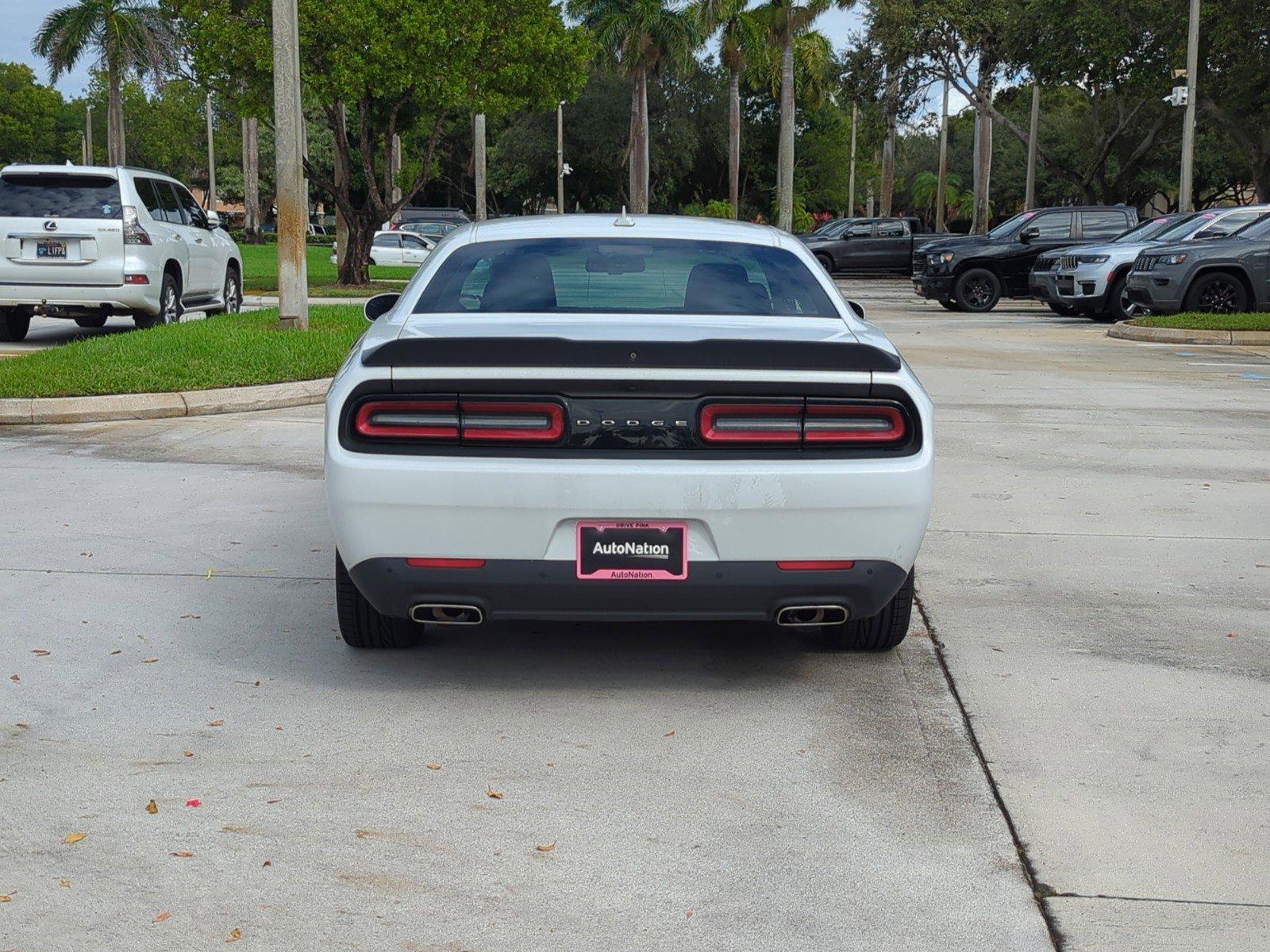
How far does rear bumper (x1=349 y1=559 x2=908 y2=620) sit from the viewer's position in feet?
15.6

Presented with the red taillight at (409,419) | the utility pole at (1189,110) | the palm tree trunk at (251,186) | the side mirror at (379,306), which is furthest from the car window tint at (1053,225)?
the palm tree trunk at (251,186)

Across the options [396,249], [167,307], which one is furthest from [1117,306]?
[396,249]

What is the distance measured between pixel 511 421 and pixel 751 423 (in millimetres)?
716

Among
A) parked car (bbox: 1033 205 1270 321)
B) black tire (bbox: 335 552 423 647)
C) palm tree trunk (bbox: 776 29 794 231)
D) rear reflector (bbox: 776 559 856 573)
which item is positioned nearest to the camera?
rear reflector (bbox: 776 559 856 573)

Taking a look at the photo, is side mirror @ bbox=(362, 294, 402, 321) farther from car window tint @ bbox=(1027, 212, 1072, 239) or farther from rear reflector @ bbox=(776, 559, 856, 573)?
car window tint @ bbox=(1027, 212, 1072, 239)

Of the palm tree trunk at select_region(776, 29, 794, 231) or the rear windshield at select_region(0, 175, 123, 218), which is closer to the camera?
the rear windshield at select_region(0, 175, 123, 218)

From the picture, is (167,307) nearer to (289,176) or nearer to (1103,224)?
(289,176)

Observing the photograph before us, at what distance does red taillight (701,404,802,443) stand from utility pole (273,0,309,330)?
1140cm

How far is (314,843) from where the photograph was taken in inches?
152

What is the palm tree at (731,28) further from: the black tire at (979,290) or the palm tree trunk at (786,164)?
the black tire at (979,290)

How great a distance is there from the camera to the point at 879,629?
5.53 m

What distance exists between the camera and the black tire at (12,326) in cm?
1702

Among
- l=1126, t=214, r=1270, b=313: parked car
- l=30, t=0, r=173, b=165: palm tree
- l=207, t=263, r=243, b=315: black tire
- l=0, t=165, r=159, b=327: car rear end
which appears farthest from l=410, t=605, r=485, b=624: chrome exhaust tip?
l=30, t=0, r=173, b=165: palm tree

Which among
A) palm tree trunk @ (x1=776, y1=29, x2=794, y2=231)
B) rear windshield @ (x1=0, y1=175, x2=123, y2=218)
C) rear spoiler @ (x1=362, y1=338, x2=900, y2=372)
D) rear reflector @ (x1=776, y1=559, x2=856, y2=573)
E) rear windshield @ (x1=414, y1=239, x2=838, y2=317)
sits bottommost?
rear reflector @ (x1=776, y1=559, x2=856, y2=573)
